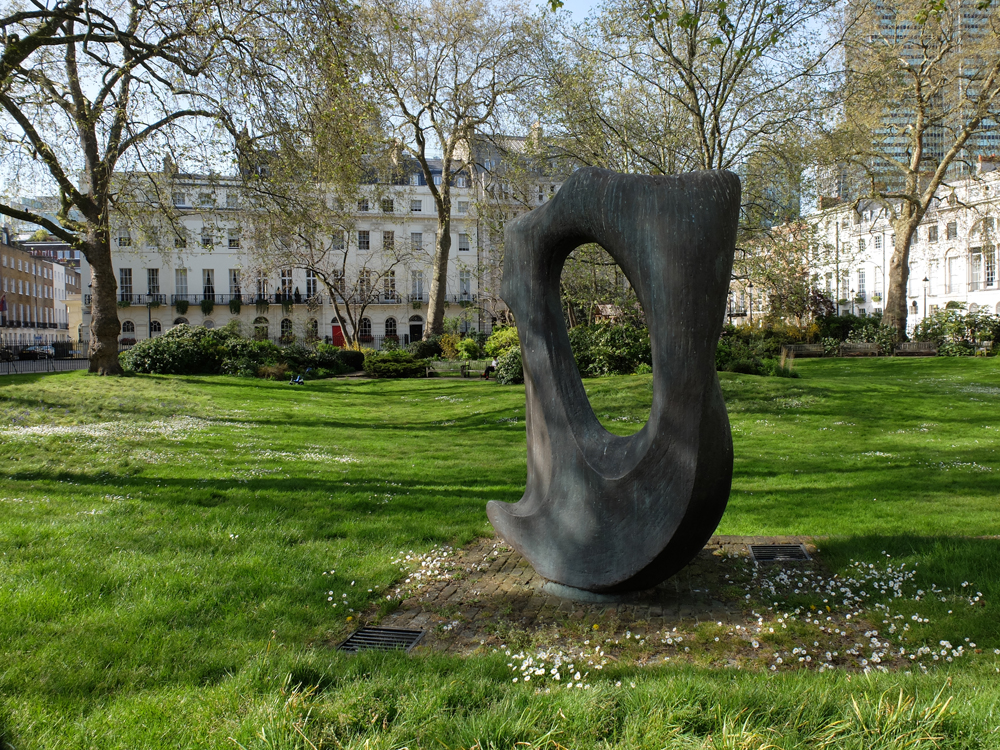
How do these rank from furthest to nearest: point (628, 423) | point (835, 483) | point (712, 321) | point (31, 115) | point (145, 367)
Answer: point (145, 367) < point (31, 115) < point (628, 423) < point (835, 483) < point (712, 321)

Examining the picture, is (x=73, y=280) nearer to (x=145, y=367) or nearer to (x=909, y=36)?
(x=145, y=367)

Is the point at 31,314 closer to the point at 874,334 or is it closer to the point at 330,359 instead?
the point at 330,359

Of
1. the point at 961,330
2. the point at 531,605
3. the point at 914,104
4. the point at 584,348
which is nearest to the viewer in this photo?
the point at 531,605

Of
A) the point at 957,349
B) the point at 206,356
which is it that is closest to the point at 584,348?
the point at 206,356

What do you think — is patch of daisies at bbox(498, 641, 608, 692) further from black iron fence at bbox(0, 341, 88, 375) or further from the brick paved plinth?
black iron fence at bbox(0, 341, 88, 375)

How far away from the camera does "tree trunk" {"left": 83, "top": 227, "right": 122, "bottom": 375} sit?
62.9 ft

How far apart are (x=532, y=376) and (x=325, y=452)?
5.97 metres

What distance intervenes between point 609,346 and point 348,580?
1429cm

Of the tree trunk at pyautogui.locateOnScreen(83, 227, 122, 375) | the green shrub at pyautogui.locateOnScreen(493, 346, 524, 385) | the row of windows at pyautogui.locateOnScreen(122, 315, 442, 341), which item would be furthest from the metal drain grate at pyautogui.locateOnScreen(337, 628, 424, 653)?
the row of windows at pyautogui.locateOnScreen(122, 315, 442, 341)

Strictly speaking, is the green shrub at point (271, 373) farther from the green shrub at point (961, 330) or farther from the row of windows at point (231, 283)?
the row of windows at point (231, 283)

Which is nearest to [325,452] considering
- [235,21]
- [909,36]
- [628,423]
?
[628,423]

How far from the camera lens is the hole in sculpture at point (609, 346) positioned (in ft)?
44.5

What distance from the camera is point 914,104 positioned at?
26.9 metres

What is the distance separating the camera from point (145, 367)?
846 inches
